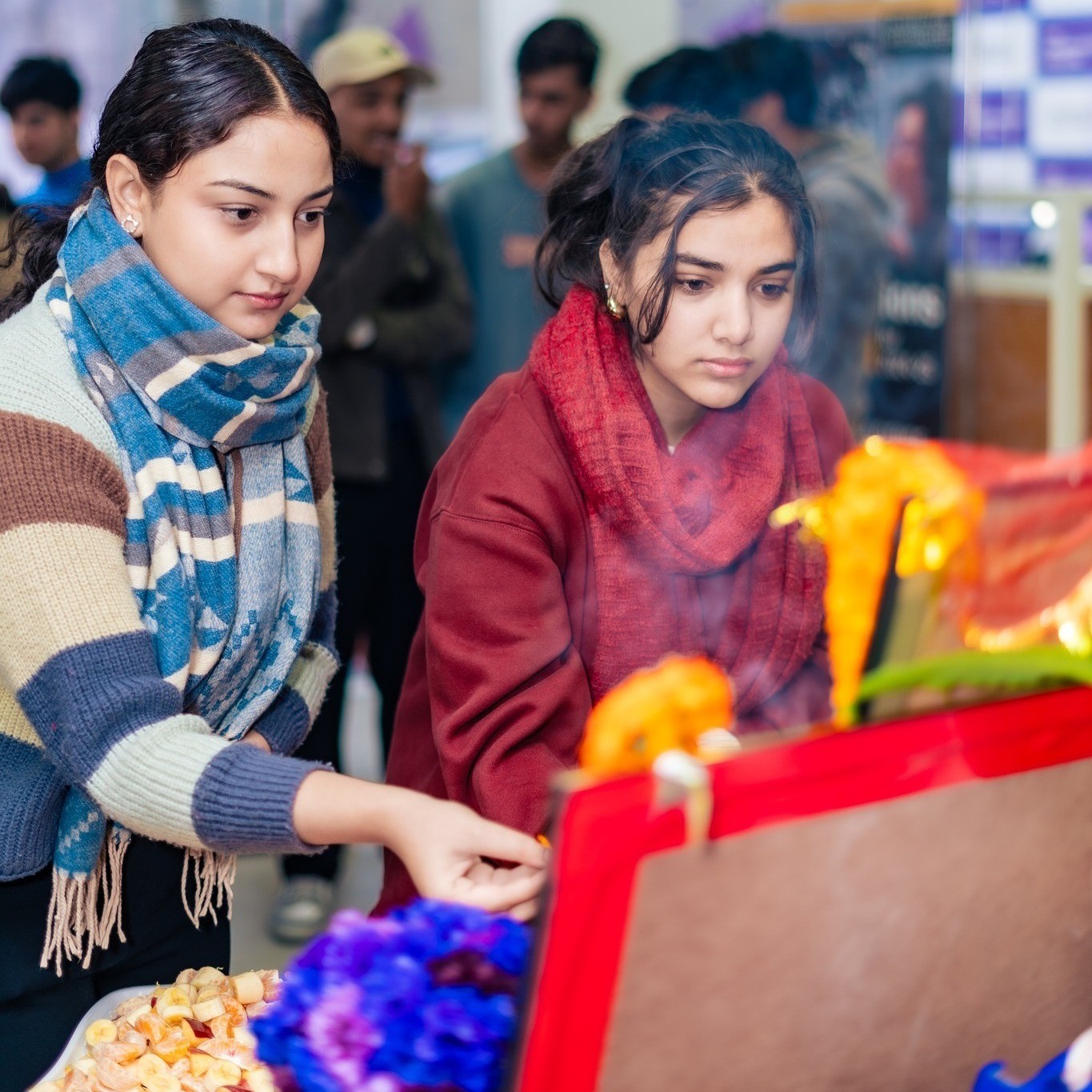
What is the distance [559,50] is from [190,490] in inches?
93.3

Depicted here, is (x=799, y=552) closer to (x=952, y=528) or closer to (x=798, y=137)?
(x=952, y=528)

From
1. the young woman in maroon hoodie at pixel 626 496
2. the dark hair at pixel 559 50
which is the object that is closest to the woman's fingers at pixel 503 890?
the young woman in maroon hoodie at pixel 626 496

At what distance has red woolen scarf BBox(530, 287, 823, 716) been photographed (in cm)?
121

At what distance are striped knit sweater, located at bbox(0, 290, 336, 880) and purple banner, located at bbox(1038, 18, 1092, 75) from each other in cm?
505

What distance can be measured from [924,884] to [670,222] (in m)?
0.65

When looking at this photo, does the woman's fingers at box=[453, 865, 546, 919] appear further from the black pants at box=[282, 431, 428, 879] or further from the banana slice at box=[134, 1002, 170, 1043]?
the black pants at box=[282, 431, 428, 879]

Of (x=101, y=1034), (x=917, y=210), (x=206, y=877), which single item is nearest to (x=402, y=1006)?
(x=101, y=1034)

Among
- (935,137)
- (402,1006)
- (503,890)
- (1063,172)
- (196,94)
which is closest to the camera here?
(402,1006)

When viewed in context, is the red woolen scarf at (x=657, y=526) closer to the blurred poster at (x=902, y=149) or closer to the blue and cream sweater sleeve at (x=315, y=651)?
the blue and cream sweater sleeve at (x=315, y=651)

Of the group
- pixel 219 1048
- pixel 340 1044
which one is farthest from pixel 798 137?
pixel 340 1044

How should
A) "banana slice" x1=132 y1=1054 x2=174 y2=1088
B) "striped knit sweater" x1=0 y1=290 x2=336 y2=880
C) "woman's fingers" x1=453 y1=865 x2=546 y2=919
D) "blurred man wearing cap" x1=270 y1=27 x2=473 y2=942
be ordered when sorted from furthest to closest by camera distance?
"blurred man wearing cap" x1=270 y1=27 x2=473 y2=942 < "banana slice" x1=132 y1=1054 x2=174 y2=1088 < "striped knit sweater" x1=0 y1=290 x2=336 y2=880 < "woman's fingers" x1=453 y1=865 x2=546 y2=919

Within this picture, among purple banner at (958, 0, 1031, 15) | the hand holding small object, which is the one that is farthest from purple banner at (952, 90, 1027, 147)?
the hand holding small object

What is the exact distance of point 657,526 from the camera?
4.00 ft

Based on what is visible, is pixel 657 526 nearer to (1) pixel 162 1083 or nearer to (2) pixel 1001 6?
(1) pixel 162 1083
